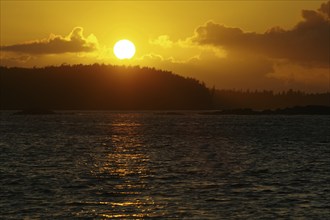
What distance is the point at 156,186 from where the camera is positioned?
151ft

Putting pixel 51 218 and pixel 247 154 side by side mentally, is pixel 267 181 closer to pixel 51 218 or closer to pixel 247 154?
pixel 51 218

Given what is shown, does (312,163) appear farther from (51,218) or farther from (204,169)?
(51,218)

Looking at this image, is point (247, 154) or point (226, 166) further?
point (247, 154)

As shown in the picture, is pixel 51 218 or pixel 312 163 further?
pixel 312 163

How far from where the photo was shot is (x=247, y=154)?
79938 mm

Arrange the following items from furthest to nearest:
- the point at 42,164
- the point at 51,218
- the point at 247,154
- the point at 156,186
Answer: the point at 247,154 < the point at 42,164 < the point at 156,186 < the point at 51,218

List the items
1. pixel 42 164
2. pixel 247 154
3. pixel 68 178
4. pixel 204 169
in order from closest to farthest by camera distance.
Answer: pixel 68 178 → pixel 204 169 → pixel 42 164 → pixel 247 154

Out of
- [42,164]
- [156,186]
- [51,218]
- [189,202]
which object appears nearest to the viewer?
[51,218]

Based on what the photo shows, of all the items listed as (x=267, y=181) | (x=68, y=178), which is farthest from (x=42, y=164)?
(x=267, y=181)

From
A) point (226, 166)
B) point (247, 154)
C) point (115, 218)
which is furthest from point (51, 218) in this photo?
point (247, 154)

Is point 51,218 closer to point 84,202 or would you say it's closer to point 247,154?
point 84,202

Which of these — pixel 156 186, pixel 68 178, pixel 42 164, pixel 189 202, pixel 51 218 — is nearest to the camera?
pixel 51 218

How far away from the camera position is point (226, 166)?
61.9 metres

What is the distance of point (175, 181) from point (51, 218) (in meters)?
16.9
